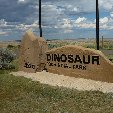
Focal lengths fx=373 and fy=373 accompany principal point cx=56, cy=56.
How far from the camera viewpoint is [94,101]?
39.4 feet

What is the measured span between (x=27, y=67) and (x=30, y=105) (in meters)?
8.66

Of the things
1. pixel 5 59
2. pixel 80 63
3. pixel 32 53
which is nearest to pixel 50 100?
pixel 80 63

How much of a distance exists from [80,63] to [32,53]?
3.51 m

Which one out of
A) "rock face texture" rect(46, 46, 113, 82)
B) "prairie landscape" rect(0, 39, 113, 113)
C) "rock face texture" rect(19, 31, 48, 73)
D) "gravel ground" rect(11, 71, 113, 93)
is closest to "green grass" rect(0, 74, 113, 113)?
"prairie landscape" rect(0, 39, 113, 113)

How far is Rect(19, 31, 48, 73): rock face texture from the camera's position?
63.6 feet

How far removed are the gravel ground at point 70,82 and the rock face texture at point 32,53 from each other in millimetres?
593

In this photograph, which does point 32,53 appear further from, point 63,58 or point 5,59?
point 5,59

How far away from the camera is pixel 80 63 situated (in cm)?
1722

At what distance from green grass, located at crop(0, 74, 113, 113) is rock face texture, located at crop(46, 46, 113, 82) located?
2.38 metres

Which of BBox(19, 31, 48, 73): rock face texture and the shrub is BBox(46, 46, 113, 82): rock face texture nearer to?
BBox(19, 31, 48, 73): rock face texture

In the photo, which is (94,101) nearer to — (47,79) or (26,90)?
(26,90)

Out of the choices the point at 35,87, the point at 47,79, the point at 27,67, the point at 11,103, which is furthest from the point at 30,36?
the point at 11,103

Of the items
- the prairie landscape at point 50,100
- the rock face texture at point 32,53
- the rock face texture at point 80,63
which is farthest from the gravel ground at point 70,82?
the prairie landscape at point 50,100

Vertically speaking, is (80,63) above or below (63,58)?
below
